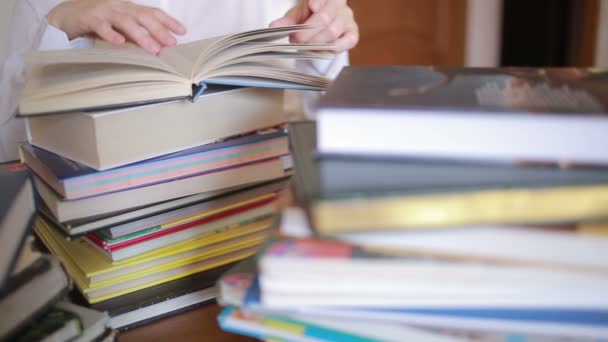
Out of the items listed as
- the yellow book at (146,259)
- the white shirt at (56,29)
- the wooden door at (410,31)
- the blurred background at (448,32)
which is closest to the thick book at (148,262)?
the yellow book at (146,259)

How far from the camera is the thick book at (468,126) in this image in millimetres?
341

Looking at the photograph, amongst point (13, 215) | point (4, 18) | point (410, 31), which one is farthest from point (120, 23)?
point (410, 31)

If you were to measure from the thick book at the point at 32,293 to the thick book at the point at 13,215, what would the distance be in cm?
2

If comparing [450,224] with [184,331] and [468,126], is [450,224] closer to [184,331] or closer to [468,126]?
[468,126]

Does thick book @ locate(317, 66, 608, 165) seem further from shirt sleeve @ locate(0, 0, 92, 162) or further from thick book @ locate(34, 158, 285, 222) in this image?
shirt sleeve @ locate(0, 0, 92, 162)

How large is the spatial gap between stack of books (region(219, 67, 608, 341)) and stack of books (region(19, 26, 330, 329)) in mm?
182

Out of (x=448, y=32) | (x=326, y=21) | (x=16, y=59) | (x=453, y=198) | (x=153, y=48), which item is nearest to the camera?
(x=453, y=198)

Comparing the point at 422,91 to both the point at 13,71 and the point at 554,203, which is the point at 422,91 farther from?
the point at 13,71

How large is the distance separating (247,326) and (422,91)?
19 centimetres

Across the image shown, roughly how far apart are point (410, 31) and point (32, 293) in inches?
111

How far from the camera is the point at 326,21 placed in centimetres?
82

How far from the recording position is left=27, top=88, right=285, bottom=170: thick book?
50cm

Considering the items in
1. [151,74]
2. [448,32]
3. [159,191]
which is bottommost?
[159,191]

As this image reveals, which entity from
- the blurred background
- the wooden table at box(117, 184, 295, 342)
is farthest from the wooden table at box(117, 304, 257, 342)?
the blurred background
